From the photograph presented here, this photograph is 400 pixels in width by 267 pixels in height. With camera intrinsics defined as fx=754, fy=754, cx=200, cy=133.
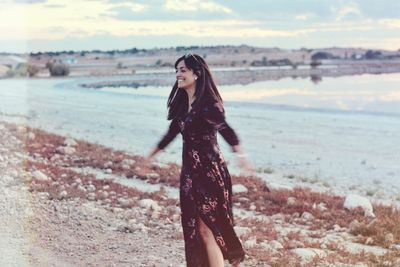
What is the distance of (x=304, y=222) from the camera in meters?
11.1

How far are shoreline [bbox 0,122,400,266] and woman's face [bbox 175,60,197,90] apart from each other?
2552mm

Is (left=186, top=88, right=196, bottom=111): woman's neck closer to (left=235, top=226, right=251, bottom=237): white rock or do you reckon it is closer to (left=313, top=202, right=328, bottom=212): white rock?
(left=235, top=226, right=251, bottom=237): white rock

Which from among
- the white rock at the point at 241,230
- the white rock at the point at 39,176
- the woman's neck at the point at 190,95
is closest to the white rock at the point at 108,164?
the white rock at the point at 39,176

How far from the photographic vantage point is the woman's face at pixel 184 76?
697 centimetres

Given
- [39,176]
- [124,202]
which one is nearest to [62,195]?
[124,202]

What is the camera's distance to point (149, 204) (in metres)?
11.7

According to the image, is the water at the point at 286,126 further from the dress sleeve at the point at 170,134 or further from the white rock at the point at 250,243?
the dress sleeve at the point at 170,134

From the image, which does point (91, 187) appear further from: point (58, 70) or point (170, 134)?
point (58, 70)

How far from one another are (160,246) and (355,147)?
1317cm

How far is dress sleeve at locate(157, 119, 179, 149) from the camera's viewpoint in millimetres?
7242

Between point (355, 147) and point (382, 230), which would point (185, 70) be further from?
point (355, 147)

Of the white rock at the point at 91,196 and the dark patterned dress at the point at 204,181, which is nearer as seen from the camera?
the dark patterned dress at the point at 204,181

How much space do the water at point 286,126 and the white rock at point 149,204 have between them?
4545mm

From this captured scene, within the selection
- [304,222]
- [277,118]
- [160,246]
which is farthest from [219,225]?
[277,118]
